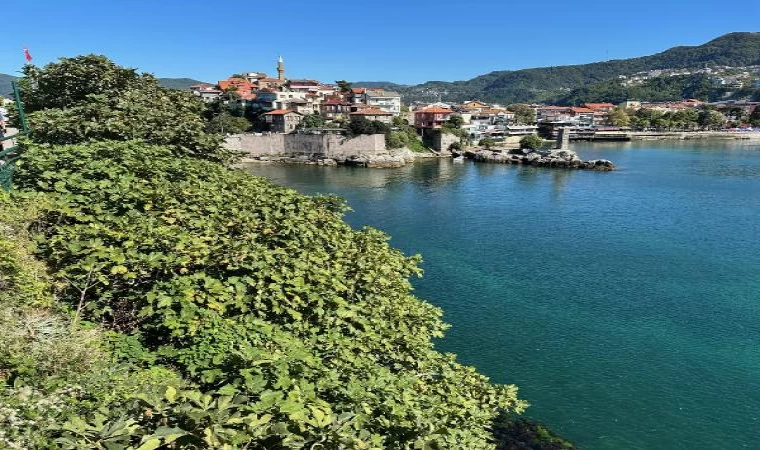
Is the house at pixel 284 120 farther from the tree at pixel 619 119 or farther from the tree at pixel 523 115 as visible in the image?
the tree at pixel 619 119

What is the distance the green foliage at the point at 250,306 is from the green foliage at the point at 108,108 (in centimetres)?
310

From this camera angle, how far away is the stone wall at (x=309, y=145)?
6309 cm

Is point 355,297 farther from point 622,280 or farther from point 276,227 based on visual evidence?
point 622,280

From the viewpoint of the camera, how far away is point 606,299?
709 inches

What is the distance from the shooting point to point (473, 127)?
92.1 m

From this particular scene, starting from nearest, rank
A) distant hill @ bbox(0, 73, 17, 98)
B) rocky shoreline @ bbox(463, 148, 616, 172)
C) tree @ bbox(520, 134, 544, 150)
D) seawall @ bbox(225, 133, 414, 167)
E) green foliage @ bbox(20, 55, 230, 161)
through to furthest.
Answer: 1. green foliage @ bbox(20, 55, 230, 161)
2. distant hill @ bbox(0, 73, 17, 98)
3. rocky shoreline @ bbox(463, 148, 616, 172)
4. seawall @ bbox(225, 133, 414, 167)
5. tree @ bbox(520, 134, 544, 150)

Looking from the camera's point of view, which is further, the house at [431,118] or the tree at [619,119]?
the tree at [619,119]

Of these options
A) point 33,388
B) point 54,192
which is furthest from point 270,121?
point 33,388

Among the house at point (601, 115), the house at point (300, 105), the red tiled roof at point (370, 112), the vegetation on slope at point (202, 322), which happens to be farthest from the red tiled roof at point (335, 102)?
the house at point (601, 115)

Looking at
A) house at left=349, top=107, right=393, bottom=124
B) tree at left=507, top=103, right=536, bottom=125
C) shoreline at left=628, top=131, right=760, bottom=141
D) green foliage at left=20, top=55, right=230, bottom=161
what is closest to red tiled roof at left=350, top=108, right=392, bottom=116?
house at left=349, top=107, right=393, bottom=124

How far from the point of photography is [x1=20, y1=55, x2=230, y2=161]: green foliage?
11938 mm

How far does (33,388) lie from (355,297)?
4.18m

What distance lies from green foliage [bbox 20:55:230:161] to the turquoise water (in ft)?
33.0

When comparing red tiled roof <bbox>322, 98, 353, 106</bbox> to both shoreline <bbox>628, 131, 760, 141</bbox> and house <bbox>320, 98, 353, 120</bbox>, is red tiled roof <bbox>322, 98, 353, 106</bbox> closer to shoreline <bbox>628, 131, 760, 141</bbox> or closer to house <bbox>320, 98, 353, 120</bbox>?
house <bbox>320, 98, 353, 120</bbox>
